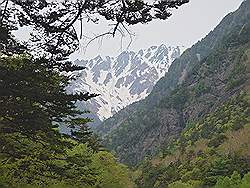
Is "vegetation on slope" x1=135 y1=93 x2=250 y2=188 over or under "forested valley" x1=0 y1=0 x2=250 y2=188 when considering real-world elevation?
under

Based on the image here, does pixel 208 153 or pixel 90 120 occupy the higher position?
pixel 90 120

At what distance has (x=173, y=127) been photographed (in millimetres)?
189375

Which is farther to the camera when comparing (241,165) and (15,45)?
(241,165)

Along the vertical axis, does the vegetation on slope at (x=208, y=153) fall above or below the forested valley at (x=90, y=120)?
below

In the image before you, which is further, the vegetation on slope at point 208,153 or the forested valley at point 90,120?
the vegetation on slope at point 208,153

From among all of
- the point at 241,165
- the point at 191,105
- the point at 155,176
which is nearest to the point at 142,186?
the point at 155,176

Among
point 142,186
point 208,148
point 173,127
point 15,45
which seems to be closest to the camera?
point 15,45

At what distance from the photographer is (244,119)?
119438mm

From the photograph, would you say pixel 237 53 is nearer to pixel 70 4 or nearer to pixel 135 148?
pixel 135 148

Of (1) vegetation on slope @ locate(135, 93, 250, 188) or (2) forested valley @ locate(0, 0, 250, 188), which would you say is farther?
(1) vegetation on slope @ locate(135, 93, 250, 188)

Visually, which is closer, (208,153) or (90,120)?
(90,120)

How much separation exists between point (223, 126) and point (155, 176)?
2661 cm

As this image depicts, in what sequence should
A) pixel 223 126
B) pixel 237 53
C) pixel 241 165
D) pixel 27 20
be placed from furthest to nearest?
1. pixel 237 53
2. pixel 223 126
3. pixel 241 165
4. pixel 27 20

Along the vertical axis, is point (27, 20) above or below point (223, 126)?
above
